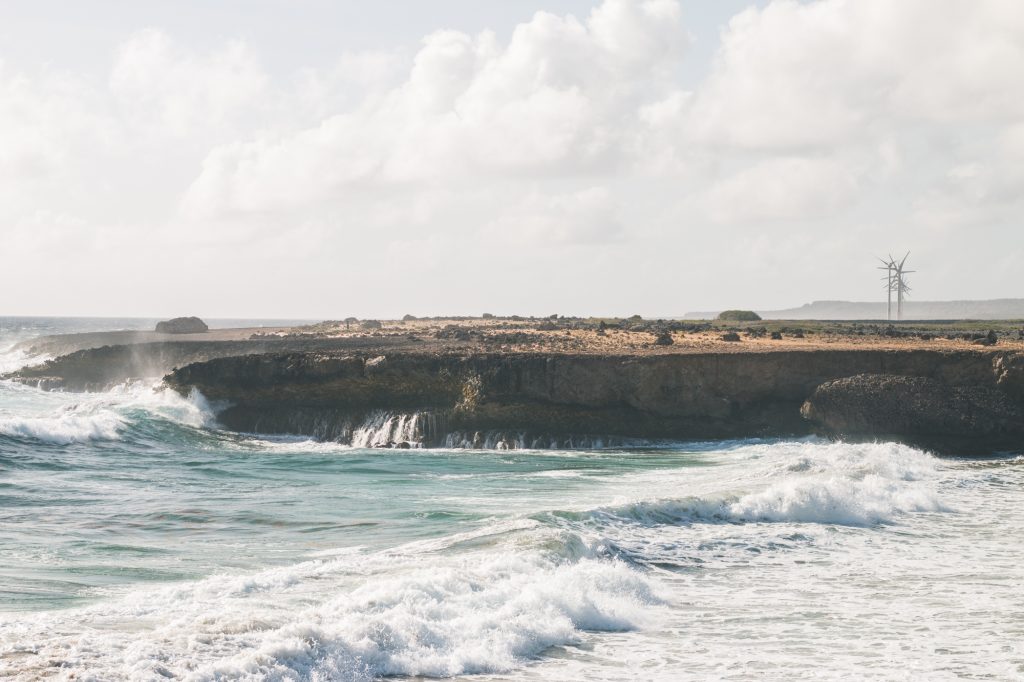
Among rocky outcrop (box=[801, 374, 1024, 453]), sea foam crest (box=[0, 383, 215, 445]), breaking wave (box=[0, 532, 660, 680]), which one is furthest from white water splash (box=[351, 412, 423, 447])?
breaking wave (box=[0, 532, 660, 680])

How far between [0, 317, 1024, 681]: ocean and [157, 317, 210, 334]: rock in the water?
4541cm

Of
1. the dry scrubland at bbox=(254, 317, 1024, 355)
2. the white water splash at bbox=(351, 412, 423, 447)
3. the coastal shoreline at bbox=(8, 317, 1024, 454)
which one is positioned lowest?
the white water splash at bbox=(351, 412, 423, 447)

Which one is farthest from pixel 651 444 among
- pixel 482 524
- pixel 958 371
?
pixel 482 524

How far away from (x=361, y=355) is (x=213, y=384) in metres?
5.51

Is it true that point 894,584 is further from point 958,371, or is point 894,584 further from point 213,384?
point 213,384

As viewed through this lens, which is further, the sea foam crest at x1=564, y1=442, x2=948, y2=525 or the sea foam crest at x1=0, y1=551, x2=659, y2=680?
the sea foam crest at x1=564, y1=442, x2=948, y2=525

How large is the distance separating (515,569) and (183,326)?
209ft

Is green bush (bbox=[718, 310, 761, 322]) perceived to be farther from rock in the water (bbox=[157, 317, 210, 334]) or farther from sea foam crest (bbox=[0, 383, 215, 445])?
sea foam crest (bbox=[0, 383, 215, 445])

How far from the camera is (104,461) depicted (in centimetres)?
2856

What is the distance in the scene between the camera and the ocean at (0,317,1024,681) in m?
11.4

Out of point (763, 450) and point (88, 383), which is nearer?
point (763, 450)

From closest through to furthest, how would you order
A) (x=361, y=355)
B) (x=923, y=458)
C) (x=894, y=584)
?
1. (x=894, y=584)
2. (x=923, y=458)
3. (x=361, y=355)

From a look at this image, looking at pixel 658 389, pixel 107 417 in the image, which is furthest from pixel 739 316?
pixel 107 417

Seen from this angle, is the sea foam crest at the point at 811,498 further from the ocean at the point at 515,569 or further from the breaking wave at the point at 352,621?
the breaking wave at the point at 352,621
